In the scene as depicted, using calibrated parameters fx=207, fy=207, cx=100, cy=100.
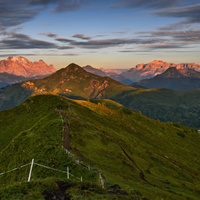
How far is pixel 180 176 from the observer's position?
97.5 meters

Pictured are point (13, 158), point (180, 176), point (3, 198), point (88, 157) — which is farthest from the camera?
point (180, 176)

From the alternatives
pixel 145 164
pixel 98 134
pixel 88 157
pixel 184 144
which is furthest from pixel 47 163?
pixel 184 144

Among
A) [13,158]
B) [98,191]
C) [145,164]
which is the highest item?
[98,191]

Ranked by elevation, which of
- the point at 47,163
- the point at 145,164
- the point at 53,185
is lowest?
the point at 145,164

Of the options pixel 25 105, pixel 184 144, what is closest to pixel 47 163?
pixel 25 105

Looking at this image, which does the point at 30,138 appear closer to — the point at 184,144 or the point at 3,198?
the point at 3,198

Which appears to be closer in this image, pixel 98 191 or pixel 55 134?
pixel 98 191

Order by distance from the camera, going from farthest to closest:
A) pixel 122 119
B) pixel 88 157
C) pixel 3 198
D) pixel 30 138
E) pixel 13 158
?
pixel 122 119
pixel 30 138
pixel 13 158
pixel 88 157
pixel 3 198

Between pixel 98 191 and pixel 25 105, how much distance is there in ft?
491

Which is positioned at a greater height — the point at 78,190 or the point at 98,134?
the point at 78,190

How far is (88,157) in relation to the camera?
65500 millimetres

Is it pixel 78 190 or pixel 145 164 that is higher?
pixel 78 190

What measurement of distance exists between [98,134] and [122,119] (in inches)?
3890

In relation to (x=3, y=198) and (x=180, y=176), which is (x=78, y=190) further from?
(x=180, y=176)
